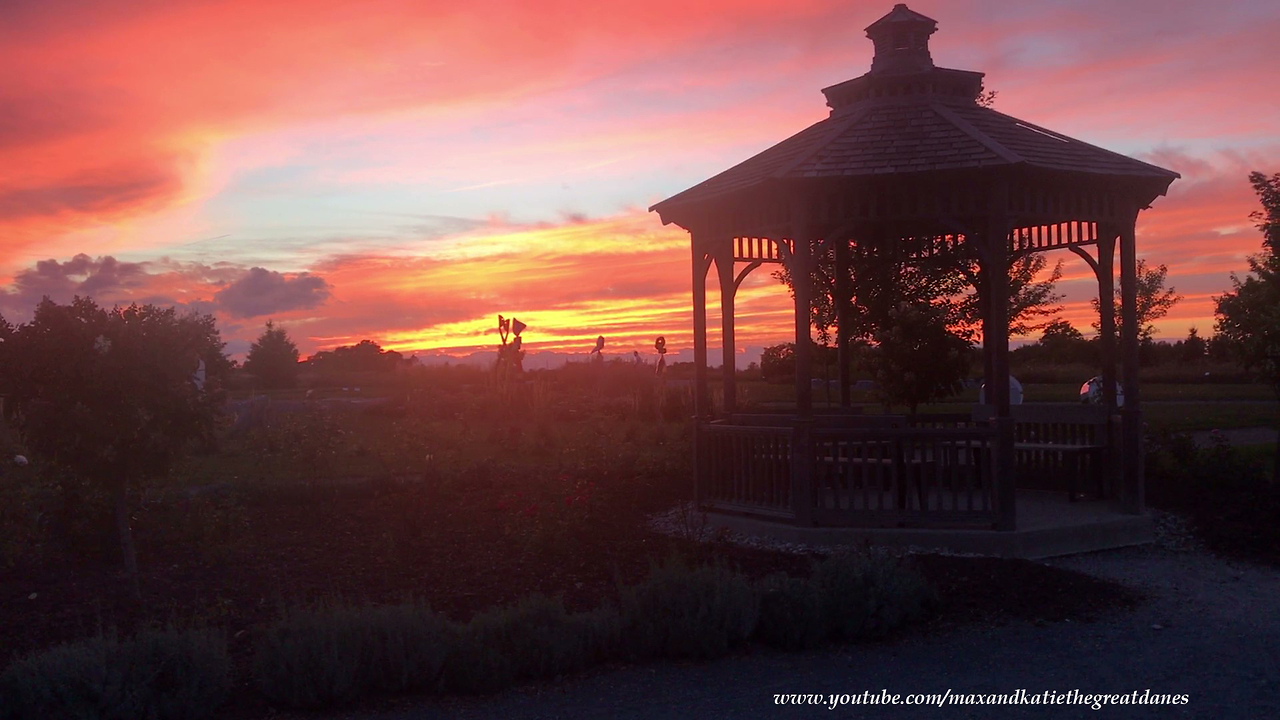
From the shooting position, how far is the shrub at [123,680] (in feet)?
17.0

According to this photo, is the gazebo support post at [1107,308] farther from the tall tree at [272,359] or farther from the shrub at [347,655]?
the tall tree at [272,359]

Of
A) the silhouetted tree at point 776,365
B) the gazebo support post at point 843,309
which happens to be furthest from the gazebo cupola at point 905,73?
the silhouetted tree at point 776,365

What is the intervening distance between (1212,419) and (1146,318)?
1549 cm

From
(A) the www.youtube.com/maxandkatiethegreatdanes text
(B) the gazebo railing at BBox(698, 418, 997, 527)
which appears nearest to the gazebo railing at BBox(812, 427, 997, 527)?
(B) the gazebo railing at BBox(698, 418, 997, 527)

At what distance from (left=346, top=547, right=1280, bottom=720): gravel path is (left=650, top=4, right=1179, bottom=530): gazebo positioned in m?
2.44

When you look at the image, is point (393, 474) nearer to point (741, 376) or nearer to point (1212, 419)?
point (1212, 419)

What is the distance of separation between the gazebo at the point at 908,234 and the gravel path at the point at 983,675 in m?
2.44

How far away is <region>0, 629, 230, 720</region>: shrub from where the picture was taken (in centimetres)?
517

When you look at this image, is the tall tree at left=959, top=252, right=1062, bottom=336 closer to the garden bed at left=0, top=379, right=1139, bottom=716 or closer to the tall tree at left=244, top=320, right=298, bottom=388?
the garden bed at left=0, top=379, right=1139, bottom=716

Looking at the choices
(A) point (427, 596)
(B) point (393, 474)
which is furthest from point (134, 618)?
(B) point (393, 474)

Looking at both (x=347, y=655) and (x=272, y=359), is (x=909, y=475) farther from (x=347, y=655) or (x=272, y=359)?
(x=272, y=359)

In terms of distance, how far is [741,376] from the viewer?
40.8 metres

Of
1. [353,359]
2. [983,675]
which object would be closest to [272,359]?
[353,359]

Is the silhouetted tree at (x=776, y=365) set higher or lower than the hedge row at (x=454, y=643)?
higher
